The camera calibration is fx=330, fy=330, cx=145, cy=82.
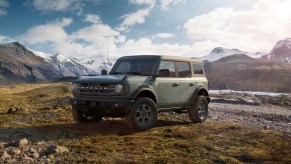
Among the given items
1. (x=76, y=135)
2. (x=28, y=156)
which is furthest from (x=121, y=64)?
(x=28, y=156)

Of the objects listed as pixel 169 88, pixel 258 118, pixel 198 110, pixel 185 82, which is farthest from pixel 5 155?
pixel 258 118

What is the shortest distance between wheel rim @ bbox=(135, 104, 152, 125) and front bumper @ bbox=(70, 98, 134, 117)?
0.51m

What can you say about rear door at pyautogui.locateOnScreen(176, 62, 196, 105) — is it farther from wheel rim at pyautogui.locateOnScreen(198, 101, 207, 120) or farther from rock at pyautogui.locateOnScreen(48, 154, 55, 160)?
rock at pyautogui.locateOnScreen(48, 154, 55, 160)

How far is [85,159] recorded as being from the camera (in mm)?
6828

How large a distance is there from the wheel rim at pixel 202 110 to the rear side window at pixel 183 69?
A: 1.35m

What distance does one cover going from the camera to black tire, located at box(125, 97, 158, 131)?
399 inches

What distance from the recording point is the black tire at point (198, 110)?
12820 mm

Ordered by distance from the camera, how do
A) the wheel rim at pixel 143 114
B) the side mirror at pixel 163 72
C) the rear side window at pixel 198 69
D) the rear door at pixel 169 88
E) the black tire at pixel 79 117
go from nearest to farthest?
the wheel rim at pixel 143 114 → the side mirror at pixel 163 72 → the rear door at pixel 169 88 → the black tire at pixel 79 117 → the rear side window at pixel 198 69

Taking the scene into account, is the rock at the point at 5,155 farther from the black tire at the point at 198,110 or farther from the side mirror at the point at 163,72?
the black tire at the point at 198,110

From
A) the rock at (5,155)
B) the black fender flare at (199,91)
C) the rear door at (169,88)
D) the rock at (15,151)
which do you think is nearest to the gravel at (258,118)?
the black fender flare at (199,91)

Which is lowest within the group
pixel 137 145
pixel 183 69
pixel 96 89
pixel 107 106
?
pixel 137 145

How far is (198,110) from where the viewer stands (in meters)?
13.0

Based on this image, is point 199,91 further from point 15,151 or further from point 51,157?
point 15,151

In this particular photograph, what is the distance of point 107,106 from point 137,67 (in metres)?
2.35
